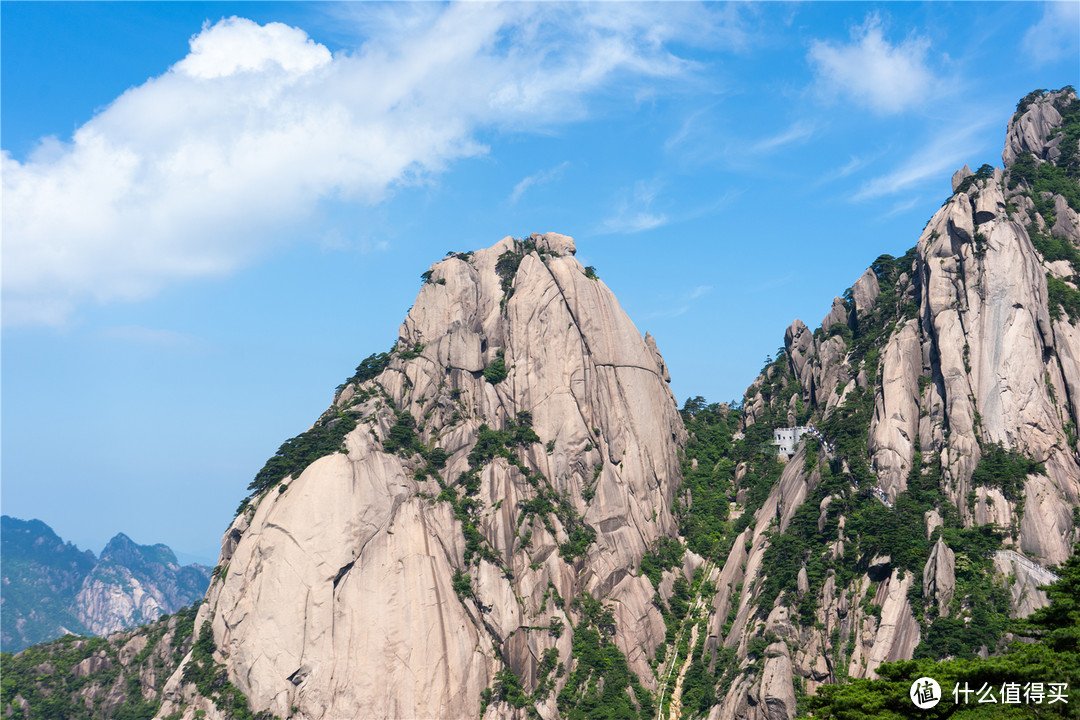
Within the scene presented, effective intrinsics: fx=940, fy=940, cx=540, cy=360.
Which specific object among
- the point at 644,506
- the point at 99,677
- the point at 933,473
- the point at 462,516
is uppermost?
the point at 644,506

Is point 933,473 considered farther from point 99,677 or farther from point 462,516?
point 99,677

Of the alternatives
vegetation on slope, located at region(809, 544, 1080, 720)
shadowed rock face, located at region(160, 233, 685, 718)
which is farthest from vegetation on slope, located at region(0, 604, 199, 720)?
vegetation on slope, located at region(809, 544, 1080, 720)

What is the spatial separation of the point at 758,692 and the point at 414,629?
1256 inches

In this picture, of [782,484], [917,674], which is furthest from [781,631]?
[917,674]

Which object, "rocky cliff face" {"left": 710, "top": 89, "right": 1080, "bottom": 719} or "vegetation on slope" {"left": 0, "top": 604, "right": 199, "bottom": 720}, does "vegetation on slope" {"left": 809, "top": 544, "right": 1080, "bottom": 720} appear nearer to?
"rocky cliff face" {"left": 710, "top": 89, "right": 1080, "bottom": 719}

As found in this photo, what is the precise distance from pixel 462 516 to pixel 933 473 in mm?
45321

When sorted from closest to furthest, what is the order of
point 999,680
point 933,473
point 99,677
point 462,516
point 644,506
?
point 999,680 < point 933,473 < point 462,516 < point 99,677 < point 644,506

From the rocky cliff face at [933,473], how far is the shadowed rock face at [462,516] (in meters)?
14.3

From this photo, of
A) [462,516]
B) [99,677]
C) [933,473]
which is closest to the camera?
[933,473]

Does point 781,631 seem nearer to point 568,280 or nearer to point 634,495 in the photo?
point 634,495

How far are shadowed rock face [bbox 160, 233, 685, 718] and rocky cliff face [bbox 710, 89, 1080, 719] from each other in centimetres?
1434

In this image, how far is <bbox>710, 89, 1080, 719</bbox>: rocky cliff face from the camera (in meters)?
75.2

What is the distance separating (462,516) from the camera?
96.8 metres

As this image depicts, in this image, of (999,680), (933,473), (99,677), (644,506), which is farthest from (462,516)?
(999,680)
